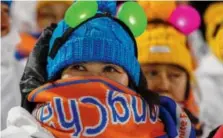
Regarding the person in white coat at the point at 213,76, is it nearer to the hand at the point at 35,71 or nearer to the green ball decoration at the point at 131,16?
the green ball decoration at the point at 131,16

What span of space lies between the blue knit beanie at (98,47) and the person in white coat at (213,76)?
667 millimetres

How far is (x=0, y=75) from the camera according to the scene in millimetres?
2406

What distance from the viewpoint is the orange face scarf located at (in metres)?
1.68

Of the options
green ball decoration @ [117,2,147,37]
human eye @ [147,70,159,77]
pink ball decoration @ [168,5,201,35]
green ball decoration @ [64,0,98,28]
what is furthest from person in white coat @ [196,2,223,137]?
green ball decoration @ [64,0,98,28]

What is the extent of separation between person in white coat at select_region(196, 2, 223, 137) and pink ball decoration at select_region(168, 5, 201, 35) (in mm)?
128

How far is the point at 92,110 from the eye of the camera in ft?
5.54

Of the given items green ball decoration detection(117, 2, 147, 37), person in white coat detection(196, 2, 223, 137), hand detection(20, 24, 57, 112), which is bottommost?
person in white coat detection(196, 2, 223, 137)

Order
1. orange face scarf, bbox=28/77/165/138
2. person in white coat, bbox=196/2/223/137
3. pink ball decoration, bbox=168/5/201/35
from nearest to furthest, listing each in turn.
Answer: orange face scarf, bbox=28/77/165/138 < pink ball decoration, bbox=168/5/201/35 < person in white coat, bbox=196/2/223/137

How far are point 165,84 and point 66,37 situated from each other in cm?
56

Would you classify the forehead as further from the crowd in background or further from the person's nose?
the person's nose

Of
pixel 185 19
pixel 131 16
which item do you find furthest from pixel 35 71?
pixel 185 19

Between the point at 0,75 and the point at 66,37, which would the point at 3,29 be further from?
the point at 66,37

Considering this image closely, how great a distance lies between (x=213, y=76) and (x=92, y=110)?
1.52 meters

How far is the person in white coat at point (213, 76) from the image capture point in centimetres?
264
